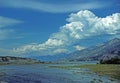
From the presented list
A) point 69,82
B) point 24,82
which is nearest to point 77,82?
point 69,82

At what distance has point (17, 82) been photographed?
65.9 meters

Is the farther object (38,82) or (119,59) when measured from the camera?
(119,59)

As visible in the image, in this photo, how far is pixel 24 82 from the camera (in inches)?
2598

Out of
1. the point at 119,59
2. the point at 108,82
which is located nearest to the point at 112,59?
the point at 119,59

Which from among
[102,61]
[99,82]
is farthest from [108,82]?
[102,61]

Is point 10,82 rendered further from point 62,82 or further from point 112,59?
point 112,59

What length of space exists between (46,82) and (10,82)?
26.8 ft

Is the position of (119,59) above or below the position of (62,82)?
above

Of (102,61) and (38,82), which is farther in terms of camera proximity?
(102,61)

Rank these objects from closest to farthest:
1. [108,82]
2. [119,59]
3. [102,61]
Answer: [108,82], [119,59], [102,61]

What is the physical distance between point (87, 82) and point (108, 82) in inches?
185

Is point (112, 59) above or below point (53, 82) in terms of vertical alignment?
above

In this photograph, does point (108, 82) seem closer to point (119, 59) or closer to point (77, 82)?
point (77, 82)

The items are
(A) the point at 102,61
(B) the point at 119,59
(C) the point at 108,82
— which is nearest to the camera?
(C) the point at 108,82
